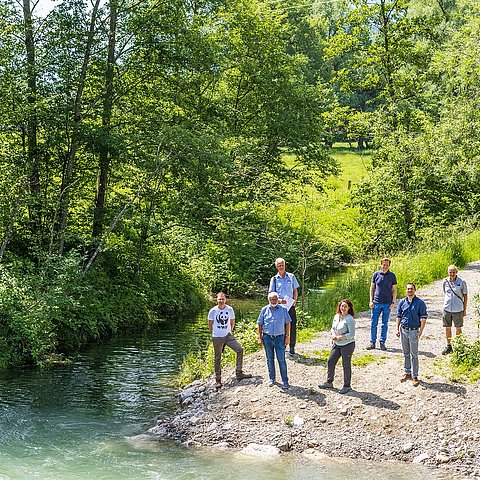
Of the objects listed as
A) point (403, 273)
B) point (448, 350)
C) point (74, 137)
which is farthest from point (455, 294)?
point (74, 137)

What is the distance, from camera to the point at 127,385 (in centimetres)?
1586

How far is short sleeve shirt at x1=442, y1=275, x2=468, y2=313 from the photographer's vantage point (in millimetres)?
14188

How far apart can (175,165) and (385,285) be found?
10.7 meters

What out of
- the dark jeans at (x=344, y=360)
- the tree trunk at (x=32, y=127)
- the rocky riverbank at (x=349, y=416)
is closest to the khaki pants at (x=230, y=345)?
the rocky riverbank at (x=349, y=416)

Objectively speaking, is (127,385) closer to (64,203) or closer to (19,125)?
(64,203)

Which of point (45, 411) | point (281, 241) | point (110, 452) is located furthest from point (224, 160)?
point (110, 452)

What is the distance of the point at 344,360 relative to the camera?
1296 cm

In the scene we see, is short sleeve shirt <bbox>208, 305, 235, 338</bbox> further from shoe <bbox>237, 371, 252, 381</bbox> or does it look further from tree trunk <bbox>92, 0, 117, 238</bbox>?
tree trunk <bbox>92, 0, 117, 238</bbox>

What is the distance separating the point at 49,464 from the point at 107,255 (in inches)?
542

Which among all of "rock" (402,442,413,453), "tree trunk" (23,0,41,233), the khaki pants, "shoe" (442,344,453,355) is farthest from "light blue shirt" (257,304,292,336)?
"tree trunk" (23,0,41,233)

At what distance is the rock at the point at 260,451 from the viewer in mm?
11295

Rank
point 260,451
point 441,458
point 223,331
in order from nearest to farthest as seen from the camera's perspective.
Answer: point 441,458
point 260,451
point 223,331

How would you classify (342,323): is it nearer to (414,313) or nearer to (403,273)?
(414,313)

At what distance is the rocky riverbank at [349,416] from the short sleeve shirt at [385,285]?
1365 millimetres
